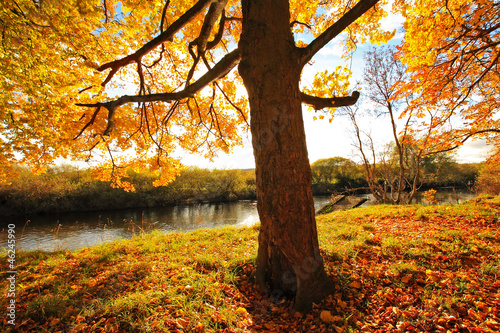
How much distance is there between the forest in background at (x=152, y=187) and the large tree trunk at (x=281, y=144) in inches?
380

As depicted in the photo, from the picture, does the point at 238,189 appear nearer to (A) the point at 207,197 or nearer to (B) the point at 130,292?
(A) the point at 207,197

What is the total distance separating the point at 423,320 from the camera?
167cm

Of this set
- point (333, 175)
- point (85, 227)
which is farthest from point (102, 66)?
point (333, 175)

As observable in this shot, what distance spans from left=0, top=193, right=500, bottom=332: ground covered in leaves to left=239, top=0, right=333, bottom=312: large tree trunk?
0.41 metres

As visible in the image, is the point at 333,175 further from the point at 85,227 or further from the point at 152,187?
the point at 85,227

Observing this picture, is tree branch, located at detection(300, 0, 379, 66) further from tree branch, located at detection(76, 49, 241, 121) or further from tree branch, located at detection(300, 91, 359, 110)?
tree branch, located at detection(76, 49, 241, 121)

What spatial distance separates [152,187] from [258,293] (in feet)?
80.4

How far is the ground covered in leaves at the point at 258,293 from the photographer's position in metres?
1.74

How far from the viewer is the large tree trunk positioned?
199 cm

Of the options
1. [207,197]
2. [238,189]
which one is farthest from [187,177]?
[238,189]

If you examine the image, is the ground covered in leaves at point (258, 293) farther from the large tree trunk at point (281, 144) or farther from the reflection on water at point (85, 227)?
the reflection on water at point (85, 227)

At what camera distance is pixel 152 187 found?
77.9ft

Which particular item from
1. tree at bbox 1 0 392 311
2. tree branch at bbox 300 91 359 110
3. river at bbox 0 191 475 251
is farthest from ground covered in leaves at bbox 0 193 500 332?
river at bbox 0 191 475 251

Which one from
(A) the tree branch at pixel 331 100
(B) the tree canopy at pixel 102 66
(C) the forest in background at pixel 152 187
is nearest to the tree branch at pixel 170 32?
(B) the tree canopy at pixel 102 66
